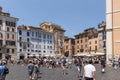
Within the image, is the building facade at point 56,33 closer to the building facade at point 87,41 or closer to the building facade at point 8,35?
the building facade at point 87,41

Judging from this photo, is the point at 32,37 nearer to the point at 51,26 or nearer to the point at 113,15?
the point at 51,26

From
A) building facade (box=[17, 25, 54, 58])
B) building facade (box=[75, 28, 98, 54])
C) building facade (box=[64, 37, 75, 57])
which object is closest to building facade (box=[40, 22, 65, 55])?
building facade (box=[17, 25, 54, 58])

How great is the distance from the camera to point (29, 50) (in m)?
93.7

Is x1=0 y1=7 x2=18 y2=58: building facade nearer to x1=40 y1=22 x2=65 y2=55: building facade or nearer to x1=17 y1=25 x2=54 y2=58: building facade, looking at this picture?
x1=17 y1=25 x2=54 y2=58: building facade

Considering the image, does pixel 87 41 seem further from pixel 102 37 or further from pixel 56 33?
pixel 102 37

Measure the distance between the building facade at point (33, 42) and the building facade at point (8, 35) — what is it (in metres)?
3.08

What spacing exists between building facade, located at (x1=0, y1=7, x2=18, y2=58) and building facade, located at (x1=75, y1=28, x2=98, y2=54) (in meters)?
27.4

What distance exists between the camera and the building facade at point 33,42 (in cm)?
9044

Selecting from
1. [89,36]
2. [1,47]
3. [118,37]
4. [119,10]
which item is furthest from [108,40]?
[89,36]

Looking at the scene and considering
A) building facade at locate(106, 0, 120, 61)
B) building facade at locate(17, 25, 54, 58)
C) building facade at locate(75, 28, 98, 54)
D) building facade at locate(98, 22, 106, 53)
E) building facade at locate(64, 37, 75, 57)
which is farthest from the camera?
building facade at locate(64, 37, 75, 57)

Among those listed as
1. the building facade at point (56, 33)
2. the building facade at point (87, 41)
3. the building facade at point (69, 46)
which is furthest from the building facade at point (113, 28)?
the building facade at point (69, 46)

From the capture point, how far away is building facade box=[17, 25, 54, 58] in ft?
297

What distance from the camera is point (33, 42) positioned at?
96.4 metres

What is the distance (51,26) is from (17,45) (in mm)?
24987
